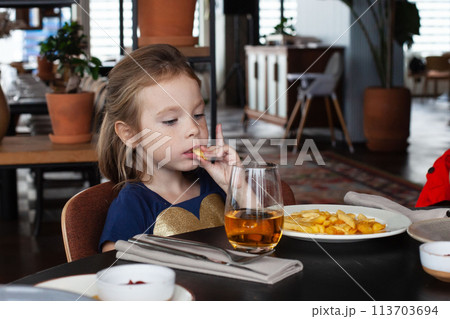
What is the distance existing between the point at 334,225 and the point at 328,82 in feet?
15.7

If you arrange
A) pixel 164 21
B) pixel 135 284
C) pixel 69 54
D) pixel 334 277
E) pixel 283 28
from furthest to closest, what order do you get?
pixel 283 28 < pixel 69 54 < pixel 164 21 < pixel 334 277 < pixel 135 284

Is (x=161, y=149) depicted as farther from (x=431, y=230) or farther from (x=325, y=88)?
(x=325, y=88)

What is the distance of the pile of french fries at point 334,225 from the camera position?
0.88 meters

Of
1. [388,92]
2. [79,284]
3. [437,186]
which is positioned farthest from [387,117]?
[79,284]

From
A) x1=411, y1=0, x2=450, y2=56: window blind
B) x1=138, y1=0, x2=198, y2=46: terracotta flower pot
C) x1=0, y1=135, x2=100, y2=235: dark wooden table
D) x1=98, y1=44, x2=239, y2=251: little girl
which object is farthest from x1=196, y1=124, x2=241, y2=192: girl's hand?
x1=411, y1=0, x2=450, y2=56: window blind

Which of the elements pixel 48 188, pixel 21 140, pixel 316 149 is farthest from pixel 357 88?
pixel 21 140

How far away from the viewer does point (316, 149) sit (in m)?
5.73

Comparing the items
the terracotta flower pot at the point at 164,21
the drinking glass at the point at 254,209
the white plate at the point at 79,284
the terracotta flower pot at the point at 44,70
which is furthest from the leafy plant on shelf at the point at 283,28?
the white plate at the point at 79,284

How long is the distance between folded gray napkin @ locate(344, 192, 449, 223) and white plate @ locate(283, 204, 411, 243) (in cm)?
6

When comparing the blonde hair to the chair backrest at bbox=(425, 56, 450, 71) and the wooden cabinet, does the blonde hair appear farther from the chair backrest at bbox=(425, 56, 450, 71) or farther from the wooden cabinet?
the chair backrest at bbox=(425, 56, 450, 71)

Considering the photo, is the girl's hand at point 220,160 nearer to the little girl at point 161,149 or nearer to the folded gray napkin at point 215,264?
the little girl at point 161,149

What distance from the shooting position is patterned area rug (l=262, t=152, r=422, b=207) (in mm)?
3742

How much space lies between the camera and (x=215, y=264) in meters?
0.73
